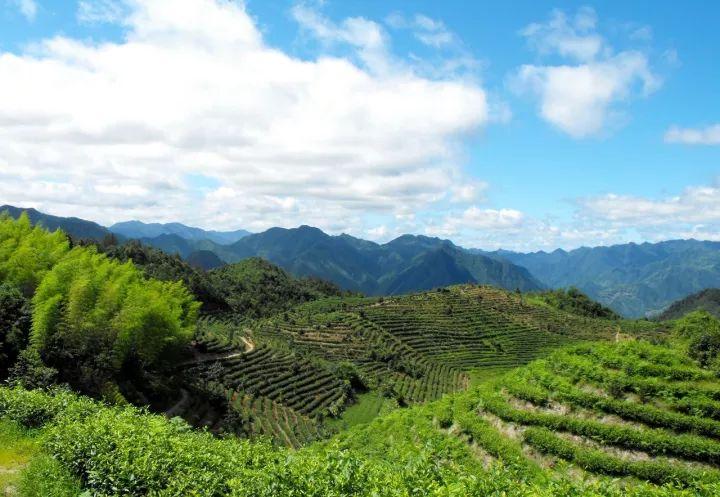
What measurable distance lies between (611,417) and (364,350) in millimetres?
71361

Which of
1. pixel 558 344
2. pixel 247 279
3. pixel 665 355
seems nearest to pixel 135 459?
pixel 665 355

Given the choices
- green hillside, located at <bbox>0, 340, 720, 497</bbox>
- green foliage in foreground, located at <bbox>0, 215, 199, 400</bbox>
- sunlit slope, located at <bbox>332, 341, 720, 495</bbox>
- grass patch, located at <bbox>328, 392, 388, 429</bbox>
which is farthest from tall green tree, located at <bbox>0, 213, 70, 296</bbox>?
grass patch, located at <bbox>328, 392, 388, 429</bbox>

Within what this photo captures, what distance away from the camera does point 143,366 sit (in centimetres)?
3966

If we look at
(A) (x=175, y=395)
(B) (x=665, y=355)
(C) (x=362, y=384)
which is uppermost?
(B) (x=665, y=355)

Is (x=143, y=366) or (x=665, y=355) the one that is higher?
(x=665, y=355)

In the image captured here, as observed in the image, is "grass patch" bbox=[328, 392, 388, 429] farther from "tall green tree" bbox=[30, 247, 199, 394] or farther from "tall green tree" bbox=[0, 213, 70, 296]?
"tall green tree" bbox=[0, 213, 70, 296]

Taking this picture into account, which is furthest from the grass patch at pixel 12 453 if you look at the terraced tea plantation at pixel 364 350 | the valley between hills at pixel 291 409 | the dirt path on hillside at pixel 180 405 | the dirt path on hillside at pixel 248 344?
the dirt path on hillside at pixel 248 344

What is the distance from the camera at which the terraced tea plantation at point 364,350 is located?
5116cm

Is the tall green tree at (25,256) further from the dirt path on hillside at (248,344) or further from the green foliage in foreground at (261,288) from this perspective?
the green foliage in foreground at (261,288)

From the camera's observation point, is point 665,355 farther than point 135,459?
Yes

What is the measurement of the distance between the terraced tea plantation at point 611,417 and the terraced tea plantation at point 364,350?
27036 millimetres

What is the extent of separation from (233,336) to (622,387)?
61258 mm

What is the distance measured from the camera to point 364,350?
284 ft

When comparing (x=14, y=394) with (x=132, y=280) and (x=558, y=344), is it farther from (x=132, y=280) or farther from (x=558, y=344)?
(x=558, y=344)
